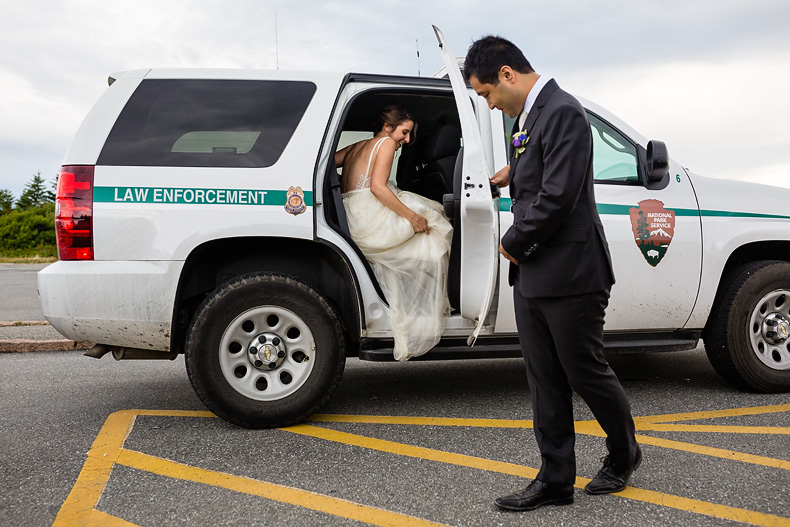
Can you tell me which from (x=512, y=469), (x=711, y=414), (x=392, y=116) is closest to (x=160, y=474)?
(x=512, y=469)

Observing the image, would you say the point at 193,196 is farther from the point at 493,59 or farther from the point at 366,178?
the point at 493,59

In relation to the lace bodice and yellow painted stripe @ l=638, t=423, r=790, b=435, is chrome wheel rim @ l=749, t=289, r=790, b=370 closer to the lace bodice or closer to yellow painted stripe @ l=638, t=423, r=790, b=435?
yellow painted stripe @ l=638, t=423, r=790, b=435

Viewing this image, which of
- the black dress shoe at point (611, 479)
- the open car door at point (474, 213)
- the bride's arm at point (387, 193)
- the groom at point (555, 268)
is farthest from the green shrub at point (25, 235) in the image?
the black dress shoe at point (611, 479)

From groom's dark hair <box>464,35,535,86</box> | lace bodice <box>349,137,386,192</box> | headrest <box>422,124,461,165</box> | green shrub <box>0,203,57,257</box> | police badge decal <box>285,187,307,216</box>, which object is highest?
groom's dark hair <box>464,35,535,86</box>

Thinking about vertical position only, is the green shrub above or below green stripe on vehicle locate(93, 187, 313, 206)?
below

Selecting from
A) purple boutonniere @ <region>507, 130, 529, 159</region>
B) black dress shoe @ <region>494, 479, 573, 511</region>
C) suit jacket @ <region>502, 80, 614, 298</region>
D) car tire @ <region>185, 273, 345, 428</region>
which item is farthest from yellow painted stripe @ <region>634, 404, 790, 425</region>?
purple boutonniere @ <region>507, 130, 529, 159</region>

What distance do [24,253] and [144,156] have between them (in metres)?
40.5

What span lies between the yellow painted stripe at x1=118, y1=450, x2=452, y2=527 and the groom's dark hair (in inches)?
67.1

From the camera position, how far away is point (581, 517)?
248 centimetres

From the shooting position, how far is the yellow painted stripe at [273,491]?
248cm

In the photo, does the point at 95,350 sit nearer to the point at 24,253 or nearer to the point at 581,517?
the point at 581,517

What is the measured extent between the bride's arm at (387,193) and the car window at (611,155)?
75cm

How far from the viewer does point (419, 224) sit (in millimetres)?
3949

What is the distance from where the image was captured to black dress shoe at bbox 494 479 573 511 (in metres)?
2.53
